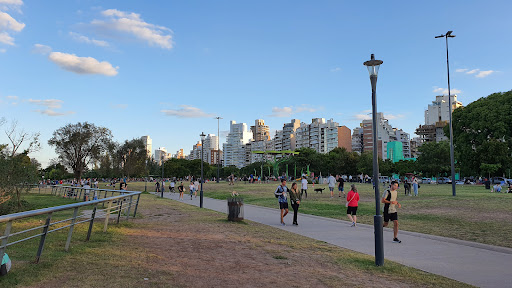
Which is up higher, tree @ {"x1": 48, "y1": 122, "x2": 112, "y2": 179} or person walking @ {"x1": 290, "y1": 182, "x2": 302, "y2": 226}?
tree @ {"x1": 48, "y1": 122, "x2": 112, "y2": 179}

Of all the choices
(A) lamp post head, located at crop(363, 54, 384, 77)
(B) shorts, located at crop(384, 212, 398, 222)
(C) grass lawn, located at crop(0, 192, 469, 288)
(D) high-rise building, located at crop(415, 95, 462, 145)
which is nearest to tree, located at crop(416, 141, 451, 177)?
(D) high-rise building, located at crop(415, 95, 462, 145)

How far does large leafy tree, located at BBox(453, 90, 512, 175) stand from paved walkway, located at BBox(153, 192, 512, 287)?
43497 millimetres

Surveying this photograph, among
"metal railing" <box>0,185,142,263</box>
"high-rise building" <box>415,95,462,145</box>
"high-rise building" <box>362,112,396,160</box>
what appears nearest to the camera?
"metal railing" <box>0,185,142,263</box>

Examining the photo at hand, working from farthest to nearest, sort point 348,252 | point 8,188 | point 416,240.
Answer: point 8,188 → point 416,240 → point 348,252

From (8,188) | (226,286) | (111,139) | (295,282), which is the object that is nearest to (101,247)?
(226,286)

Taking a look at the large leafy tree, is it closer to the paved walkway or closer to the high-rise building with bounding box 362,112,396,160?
the paved walkway

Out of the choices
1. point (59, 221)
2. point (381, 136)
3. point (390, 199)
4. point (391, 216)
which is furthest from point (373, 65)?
point (381, 136)

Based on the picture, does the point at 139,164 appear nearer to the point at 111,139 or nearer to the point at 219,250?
the point at 111,139

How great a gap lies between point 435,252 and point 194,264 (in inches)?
221

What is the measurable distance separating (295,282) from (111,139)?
60.3 metres

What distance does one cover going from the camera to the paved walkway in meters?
6.81

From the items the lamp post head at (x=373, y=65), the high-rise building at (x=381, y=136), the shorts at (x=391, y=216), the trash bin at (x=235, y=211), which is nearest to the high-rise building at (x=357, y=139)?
the high-rise building at (x=381, y=136)

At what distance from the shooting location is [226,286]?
5.66 metres

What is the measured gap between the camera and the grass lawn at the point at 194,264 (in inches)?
227
